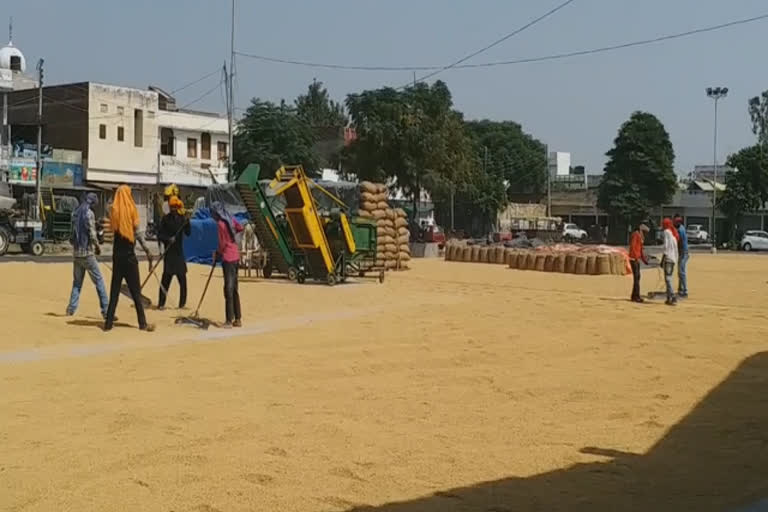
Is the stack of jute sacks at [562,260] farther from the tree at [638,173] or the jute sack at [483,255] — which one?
the tree at [638,173]

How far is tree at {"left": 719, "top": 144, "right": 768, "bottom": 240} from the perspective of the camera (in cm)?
7262

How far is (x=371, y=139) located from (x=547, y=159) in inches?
2351

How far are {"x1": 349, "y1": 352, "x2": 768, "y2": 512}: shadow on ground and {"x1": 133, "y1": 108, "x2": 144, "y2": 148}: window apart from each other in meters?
49.6

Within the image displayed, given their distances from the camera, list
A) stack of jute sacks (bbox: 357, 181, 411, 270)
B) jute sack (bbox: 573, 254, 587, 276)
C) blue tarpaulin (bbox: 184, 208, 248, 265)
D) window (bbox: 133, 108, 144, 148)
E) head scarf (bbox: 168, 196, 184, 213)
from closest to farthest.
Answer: head scarf (bbox: 168, 196, 184, 213) → stack of jute sacks (bbox: 357, 181, 411, 270) → blue tarpaulin (bbox: 184, 208, 248, 265) → jute sack (bbox: 573, 254, 587, 276) → window (bbox: 133, 108, 144, 148)

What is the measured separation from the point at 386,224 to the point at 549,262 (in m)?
6.49

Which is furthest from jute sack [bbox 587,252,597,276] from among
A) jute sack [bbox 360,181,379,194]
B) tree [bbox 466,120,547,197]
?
Result: tree [bbox 466,120,547,197]

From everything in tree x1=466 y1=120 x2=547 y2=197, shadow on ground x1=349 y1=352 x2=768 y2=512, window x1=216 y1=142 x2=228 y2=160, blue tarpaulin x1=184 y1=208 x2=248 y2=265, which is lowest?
shadow on ground x1=349 y1=352 x2=768 y2=512

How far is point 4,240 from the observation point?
34031mm

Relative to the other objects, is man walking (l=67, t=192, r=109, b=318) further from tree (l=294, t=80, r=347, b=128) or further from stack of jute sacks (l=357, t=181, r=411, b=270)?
tree (l=294, t=80, r=347, b=128)

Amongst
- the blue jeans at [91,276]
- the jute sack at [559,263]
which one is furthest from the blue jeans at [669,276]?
the jute sack at [559,263]

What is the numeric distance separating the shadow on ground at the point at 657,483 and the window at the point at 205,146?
178ft

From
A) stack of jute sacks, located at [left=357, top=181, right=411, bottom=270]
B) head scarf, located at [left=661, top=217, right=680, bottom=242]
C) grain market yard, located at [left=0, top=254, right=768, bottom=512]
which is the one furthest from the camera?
stack of jute sacks, located at [left=357, top=181, right=411, bottom=270]

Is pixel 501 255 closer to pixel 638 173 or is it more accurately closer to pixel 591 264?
pixel 591 264

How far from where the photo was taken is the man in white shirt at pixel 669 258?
19.0 m
